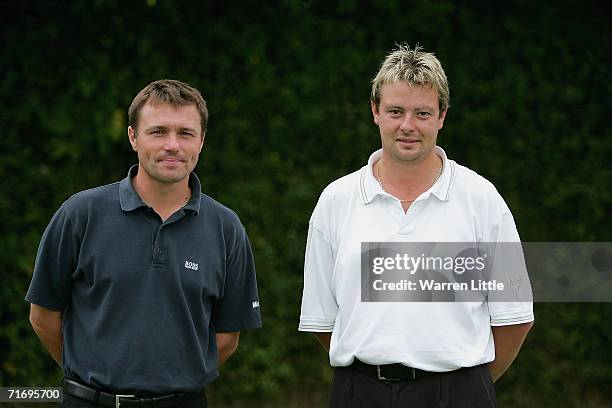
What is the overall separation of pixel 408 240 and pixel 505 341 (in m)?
0.56

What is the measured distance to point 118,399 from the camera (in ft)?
11.1

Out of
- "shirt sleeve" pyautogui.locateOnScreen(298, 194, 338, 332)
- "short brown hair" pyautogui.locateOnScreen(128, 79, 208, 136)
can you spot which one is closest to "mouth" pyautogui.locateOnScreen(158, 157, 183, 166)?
"short brown hair" pyautogui.locateOnScreen(128, 79, 208, 136)

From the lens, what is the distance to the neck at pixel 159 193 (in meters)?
3.61

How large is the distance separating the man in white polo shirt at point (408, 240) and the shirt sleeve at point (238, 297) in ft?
0.76

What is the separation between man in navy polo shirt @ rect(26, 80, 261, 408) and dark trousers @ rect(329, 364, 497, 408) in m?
0.56

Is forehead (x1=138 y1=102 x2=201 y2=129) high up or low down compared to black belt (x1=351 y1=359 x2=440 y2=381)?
up

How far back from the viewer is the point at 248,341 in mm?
5809

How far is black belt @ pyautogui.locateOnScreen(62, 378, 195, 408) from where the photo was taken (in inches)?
133

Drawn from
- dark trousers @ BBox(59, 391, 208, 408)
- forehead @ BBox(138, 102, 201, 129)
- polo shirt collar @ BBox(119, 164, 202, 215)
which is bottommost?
dark trousers @ BBox(59, 391, 208, 408)

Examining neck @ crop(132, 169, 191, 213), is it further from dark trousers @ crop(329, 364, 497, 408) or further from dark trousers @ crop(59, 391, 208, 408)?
dark trousers @ crop(329, 364, 497, 408)

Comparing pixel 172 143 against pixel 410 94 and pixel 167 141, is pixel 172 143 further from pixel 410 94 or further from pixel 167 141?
pixel 410 94

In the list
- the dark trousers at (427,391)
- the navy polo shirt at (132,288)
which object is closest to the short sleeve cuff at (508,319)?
the dark trousers at (427,391)

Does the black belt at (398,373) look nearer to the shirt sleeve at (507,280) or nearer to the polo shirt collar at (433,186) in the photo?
the shirt sleeve at (507,280)

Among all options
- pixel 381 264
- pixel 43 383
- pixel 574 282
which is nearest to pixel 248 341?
pixel 43 383
